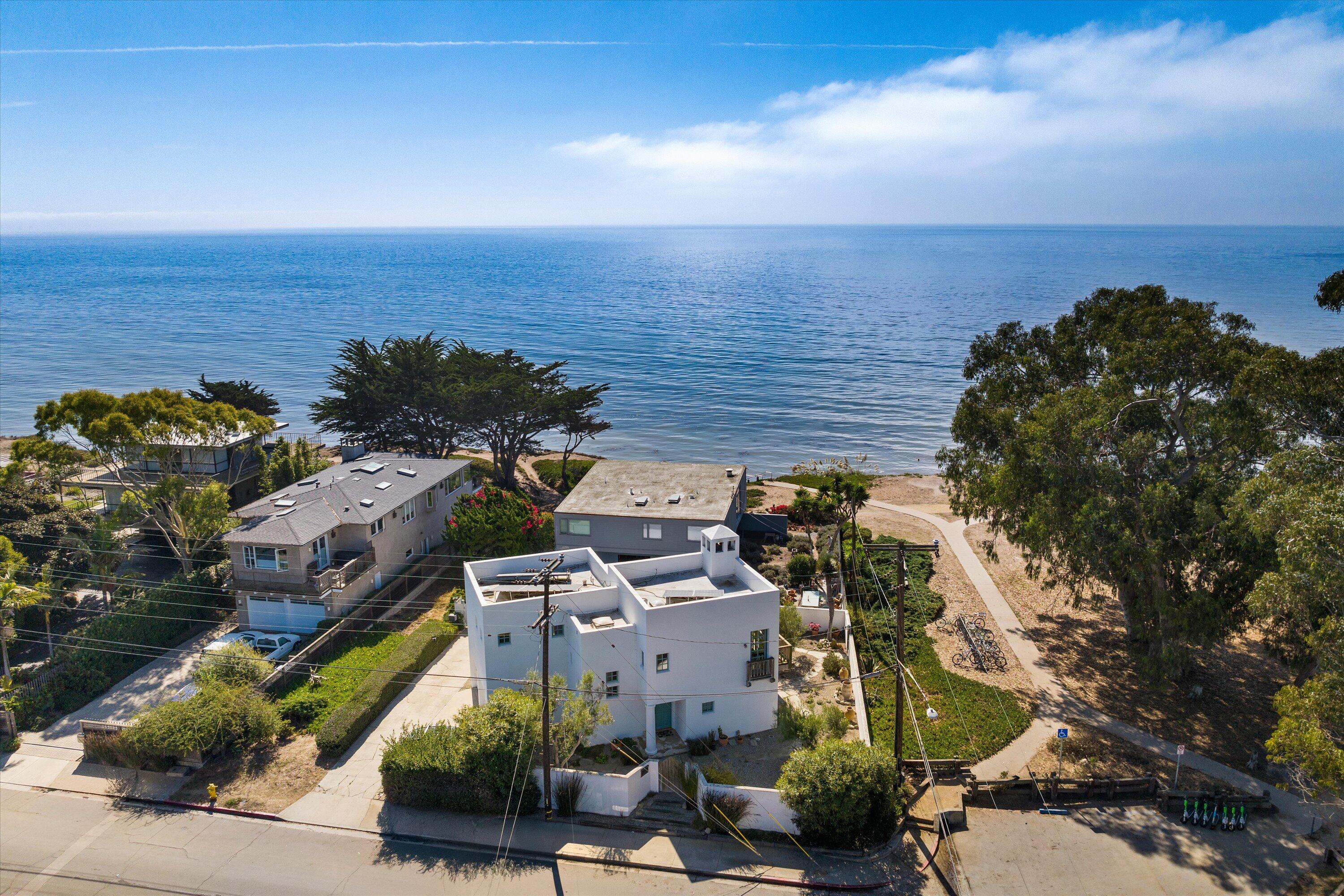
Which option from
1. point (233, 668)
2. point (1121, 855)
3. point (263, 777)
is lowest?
point (263, 777)

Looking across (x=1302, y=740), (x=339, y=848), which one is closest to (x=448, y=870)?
(x=339, y=848)

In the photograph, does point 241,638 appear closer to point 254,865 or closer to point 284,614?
point 284,614

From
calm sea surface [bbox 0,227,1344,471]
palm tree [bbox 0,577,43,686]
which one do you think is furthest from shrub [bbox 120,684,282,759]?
calm sea surface [bbox 0,227,1344,471]

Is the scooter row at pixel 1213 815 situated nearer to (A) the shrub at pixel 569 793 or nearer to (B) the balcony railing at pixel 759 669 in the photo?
(B) the balcony railing at pixel 759 669

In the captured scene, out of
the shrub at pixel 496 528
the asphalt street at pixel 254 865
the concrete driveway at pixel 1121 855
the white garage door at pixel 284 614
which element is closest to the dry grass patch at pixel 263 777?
the asphalt street at pixel 254 865

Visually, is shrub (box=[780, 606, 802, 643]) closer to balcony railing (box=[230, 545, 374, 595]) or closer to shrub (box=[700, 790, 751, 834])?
shrub (box=[700, 790, 751, 834])

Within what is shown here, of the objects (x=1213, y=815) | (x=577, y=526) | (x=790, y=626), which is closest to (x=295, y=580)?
(x=577, y=526)
